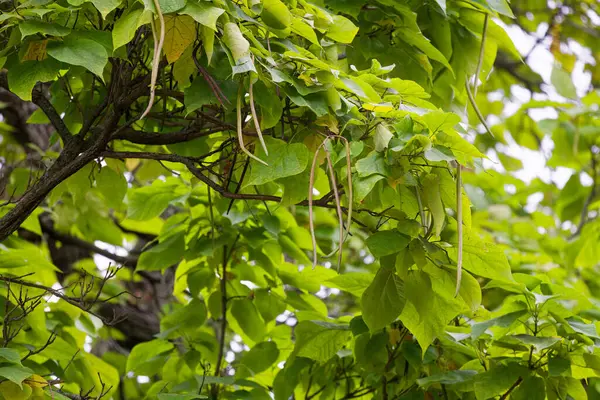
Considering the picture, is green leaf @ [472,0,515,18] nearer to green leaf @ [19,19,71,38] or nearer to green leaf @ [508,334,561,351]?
green leaf @ [508,334,561,351]

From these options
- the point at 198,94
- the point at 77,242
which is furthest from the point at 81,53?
the point at 77,242

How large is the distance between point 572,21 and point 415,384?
2403 millimetres

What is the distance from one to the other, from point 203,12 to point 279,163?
228 millimetres

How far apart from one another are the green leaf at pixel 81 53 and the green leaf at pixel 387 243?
43cm

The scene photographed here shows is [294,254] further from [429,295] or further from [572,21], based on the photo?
[572,21]

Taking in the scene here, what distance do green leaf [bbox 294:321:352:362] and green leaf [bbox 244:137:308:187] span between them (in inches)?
20.9

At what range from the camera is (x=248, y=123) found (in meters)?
1.19

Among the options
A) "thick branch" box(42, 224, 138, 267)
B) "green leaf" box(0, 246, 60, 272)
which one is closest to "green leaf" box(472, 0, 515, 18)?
"green leaf" box(0, 246, 60, 272)

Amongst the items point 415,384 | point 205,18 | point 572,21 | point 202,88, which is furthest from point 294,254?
point 572,21

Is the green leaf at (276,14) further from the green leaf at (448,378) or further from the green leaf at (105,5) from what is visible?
the green leaf at (448,378)

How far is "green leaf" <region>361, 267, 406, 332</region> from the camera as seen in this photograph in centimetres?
122

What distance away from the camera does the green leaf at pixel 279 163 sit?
106 centimetres

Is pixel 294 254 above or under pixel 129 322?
above

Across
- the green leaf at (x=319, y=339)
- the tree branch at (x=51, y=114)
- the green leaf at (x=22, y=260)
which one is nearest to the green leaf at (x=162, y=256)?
the green leaf at (x=22, y=260)
